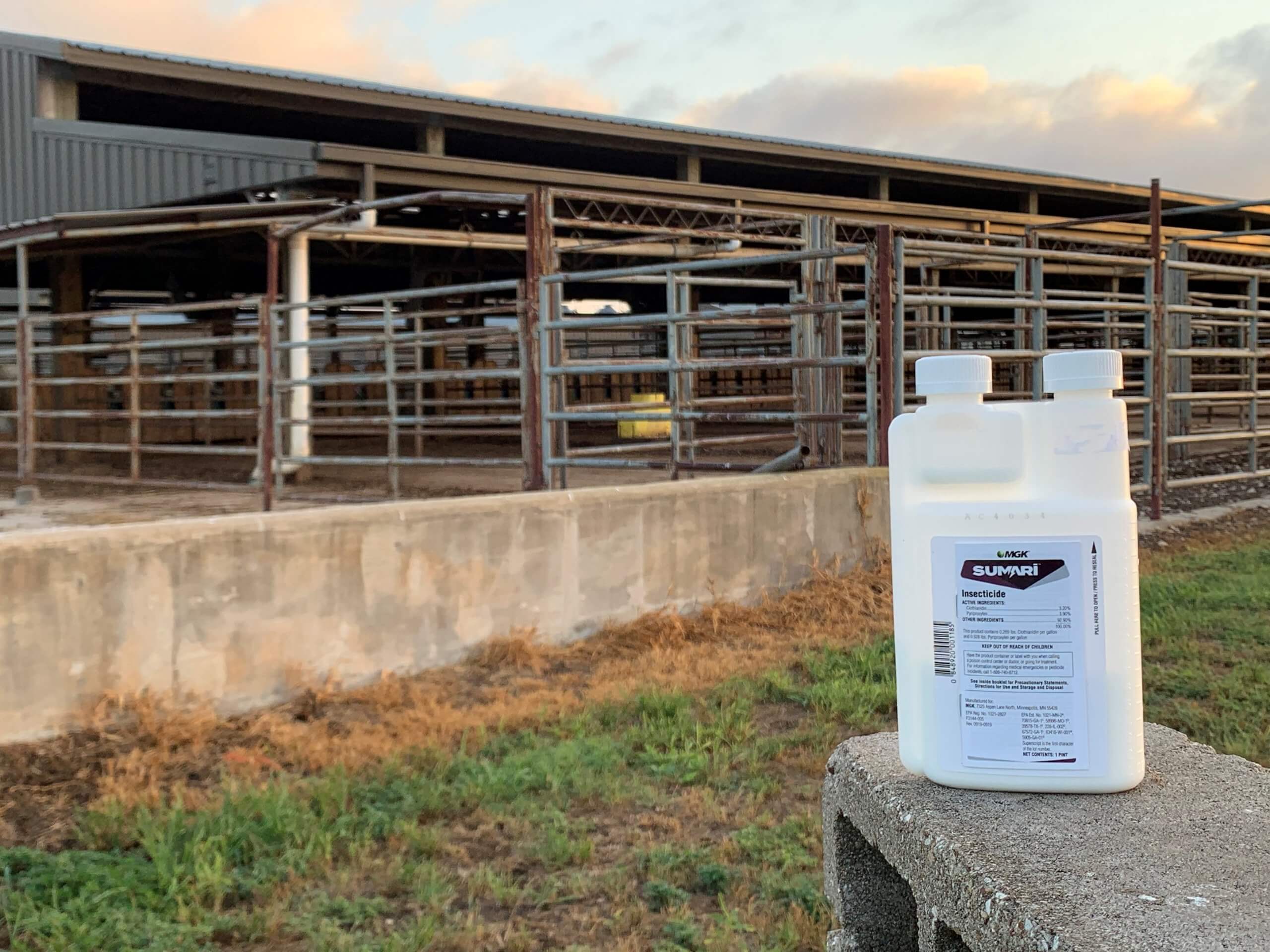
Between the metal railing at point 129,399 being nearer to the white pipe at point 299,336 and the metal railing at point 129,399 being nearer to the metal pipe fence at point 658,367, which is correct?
the metal pipe fence at point 658,367

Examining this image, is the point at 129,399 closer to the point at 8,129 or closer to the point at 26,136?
the point at 26,136

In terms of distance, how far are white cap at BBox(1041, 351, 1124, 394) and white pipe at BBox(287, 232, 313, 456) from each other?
11474mm

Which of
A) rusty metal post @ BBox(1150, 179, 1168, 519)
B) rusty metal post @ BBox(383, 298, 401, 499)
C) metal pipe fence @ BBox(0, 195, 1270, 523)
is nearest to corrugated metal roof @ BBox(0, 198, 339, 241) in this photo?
metal pipe fence @ BBox(0, 195, 1270, 523)

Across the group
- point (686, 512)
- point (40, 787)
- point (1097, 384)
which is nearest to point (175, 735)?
point (40, 787)

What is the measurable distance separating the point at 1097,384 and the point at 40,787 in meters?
3.30

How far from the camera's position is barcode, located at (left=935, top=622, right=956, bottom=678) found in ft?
5.39

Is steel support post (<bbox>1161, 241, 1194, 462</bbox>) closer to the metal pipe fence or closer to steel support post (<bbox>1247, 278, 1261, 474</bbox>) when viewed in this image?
the metal pipe fence

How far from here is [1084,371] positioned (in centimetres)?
167

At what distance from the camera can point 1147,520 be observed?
8.92 metres

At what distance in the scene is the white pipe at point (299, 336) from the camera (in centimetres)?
1320

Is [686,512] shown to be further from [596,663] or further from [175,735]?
[175,735]

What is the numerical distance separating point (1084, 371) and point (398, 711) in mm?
3410

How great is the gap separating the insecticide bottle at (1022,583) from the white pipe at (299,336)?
37.5 feet

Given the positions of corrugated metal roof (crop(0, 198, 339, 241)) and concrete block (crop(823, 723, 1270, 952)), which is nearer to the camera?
concrete block (crop(823, 723, 1270, 952))
